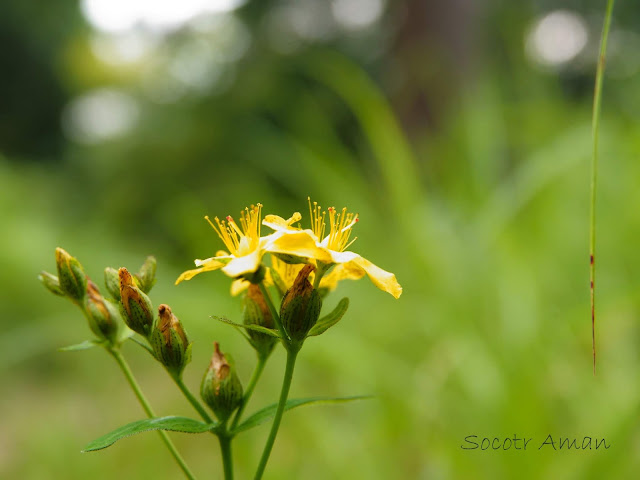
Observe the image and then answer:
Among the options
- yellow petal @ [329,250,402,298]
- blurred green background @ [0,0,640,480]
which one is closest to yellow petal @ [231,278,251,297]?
yellow petal @ [329,250,402,298]

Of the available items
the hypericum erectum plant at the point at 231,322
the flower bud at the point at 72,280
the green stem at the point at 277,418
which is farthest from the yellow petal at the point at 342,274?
the flower bud at the point at 72,280

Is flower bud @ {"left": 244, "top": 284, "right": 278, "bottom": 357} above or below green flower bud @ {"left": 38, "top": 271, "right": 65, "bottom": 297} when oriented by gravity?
below

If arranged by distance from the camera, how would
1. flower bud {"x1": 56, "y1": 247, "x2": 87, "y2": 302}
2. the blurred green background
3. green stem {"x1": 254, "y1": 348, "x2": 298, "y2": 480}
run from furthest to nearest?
the blurred green background → flower bud {"x1": 56, "y1": 247, "x2": 87, "y2": 302} → green stem {"x1": 254, "y1": 348, "x2": 298, "y2": 480}

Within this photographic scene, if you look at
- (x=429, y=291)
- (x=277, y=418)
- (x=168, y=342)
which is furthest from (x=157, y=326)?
(x=429, y=291)

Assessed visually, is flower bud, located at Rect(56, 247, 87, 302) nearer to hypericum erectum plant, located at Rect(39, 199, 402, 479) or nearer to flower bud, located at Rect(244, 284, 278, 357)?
hypericum erectum plant, located at Rect(39, 199, 402, 479)

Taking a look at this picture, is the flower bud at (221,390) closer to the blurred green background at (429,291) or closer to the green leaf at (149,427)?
the green leaf at (149,427)

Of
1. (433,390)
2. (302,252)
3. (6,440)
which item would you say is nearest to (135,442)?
(6,440)

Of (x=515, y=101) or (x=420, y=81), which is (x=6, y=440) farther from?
(x=515, y=101)
